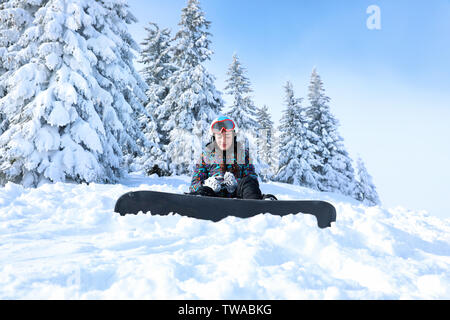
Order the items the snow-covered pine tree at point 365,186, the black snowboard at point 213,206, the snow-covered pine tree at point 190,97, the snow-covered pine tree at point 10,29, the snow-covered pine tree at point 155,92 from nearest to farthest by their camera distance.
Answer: the black snowboard at point 213,206 → the snow-covered pine tree at point 10,29 → the snow-covered pine tree at point 190,97 → the snow-covered pine tree at point 155,92 → the snow-covered pine tree at point 365,186

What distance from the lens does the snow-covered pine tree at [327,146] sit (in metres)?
20.2

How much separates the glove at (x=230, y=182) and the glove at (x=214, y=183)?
8 centimetres

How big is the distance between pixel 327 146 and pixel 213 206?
19324 mm

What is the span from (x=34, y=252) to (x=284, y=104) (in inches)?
808

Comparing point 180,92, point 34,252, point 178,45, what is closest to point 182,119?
point 180,92

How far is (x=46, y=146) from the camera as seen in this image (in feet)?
26.6

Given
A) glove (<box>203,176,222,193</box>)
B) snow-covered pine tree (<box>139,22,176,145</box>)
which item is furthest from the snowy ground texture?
snow-covered pine tree (<box>139,22,176,145</box>)

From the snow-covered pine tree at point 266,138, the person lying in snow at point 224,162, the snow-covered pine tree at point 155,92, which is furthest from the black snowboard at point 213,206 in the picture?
the snow-covered pine tree at point 266,138

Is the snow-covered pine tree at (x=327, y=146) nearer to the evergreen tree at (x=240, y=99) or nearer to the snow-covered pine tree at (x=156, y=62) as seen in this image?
the evergreen tree at (x=240, y=99)

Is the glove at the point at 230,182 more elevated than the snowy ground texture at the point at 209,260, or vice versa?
the glove at the point at 230,182

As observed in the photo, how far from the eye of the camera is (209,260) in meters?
1.94

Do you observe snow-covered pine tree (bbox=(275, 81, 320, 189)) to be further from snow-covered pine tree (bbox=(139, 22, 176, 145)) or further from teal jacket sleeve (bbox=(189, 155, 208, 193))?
teal jacket sleeve (bbox=(189, 155, 208, 193))

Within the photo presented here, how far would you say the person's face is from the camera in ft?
14.4

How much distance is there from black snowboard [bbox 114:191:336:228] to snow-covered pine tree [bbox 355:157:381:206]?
20468 mm
